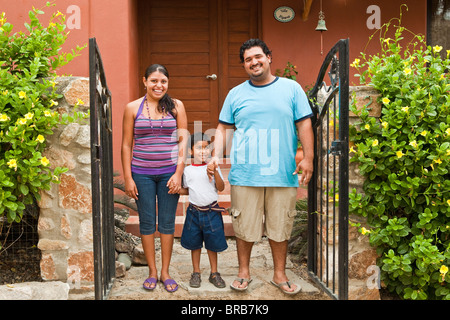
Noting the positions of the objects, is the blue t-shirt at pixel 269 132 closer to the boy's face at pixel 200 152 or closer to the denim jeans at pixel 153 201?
the boy's face at pixel 200 152

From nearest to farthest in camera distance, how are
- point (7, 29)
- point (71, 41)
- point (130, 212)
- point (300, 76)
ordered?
point (7, 29) → point (130, 212) → point (71, 41) → point (300, 76)

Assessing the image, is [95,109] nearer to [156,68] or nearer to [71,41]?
[156,68]

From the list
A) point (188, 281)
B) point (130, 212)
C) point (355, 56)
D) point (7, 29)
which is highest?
point (355, 56)

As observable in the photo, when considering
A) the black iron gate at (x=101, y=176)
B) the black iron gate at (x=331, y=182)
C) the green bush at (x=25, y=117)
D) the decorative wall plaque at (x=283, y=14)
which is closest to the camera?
the black iron gate at (x=101, y=176)

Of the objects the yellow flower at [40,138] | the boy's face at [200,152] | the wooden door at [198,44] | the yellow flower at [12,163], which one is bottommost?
the yellow flower at [12,163]

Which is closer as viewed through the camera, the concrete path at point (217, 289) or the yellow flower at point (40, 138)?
the yellow flower at point (40, 138)

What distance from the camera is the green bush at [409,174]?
2756 mm

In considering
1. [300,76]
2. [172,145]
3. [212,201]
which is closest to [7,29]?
[172,145]

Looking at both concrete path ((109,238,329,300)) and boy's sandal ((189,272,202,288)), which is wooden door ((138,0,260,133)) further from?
boy's sandal ((189,272,202,288))

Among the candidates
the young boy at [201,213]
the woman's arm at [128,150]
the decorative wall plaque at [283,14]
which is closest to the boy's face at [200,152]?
the young boy at [201,213]

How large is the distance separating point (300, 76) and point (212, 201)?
311cm

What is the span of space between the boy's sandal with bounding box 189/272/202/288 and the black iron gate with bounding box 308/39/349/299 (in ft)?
2.65

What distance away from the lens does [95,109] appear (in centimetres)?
236

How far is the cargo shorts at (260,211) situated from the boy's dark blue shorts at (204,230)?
0.52 feet
